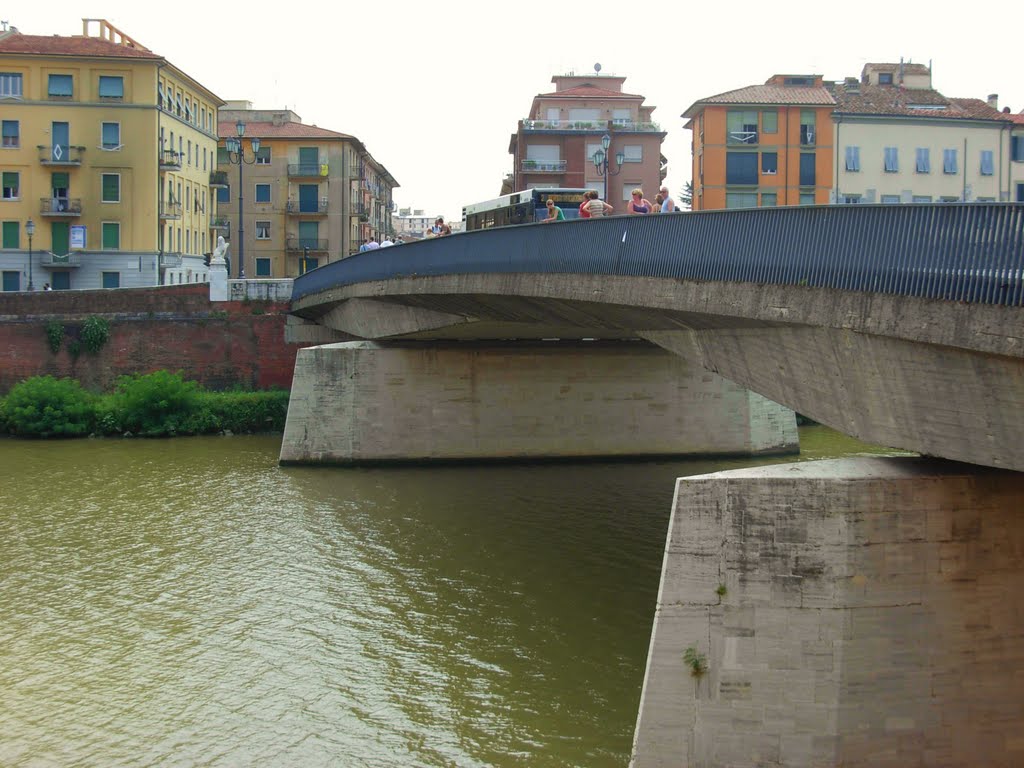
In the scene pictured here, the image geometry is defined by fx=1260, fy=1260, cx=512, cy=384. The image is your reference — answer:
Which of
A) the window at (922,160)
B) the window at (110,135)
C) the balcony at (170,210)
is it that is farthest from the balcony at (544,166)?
the window at (922,160)

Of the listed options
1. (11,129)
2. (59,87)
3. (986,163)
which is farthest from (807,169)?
(11,129)

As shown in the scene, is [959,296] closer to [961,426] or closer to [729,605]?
[961,426]

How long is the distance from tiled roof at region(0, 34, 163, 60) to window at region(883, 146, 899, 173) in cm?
2878

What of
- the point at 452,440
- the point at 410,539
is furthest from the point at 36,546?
the point at 452,440

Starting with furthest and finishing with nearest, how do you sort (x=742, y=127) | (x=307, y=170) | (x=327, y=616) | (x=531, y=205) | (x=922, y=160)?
(x=307, y=170) → (x=742, y=127) → (x=922, y=160) → (x=531, y=205) → (x=327, y=616)

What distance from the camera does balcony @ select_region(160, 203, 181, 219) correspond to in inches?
1978

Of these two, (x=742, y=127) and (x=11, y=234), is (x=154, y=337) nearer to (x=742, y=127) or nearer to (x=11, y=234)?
(x=11, y=234)

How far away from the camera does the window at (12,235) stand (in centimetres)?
4834

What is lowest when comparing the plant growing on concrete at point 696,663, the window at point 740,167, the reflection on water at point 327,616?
the reflection on water at point 327,616

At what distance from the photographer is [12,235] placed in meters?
48.5

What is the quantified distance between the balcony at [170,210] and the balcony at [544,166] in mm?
17673

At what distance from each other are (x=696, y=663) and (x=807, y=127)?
30.4 m

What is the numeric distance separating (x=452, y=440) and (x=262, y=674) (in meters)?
15.2

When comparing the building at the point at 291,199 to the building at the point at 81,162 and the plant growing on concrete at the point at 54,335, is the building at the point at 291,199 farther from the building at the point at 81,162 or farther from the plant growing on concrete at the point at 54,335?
the plant growing on concrete at the point at 54,335
